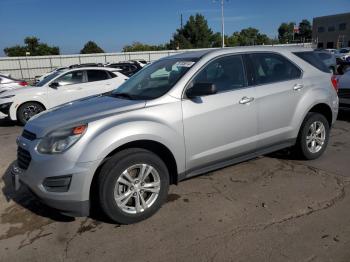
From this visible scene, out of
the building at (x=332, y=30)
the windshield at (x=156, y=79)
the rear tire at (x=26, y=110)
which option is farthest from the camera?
the building at (x=332, y=30)

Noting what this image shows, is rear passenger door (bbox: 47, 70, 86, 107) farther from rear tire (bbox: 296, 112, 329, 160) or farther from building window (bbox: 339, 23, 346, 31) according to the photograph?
building window (bbox: 339, 23, 346, 31)

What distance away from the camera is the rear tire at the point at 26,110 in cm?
1006

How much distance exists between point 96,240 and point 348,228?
2.40 metres

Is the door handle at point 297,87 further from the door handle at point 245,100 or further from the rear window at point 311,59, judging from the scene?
the door handle at point 245,100

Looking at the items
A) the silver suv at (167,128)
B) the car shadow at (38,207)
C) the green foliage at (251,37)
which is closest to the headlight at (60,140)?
the silver suv at (167,128)

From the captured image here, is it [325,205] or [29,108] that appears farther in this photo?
[29,108]

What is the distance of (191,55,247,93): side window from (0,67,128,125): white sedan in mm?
6701

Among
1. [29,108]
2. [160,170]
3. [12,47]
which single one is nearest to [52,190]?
[160,170]

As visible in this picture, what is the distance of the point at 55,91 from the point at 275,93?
281 inches

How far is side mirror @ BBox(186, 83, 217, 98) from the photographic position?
407cm

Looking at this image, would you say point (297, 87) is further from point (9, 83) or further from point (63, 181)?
point (9, 83)

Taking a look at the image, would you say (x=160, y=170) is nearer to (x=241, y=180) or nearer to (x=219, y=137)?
(x=219, y=137)

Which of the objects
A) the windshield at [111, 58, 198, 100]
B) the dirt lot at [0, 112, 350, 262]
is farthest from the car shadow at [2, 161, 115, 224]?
the windshield at [111, 58, 198, 100]

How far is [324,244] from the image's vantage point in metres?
3.31
